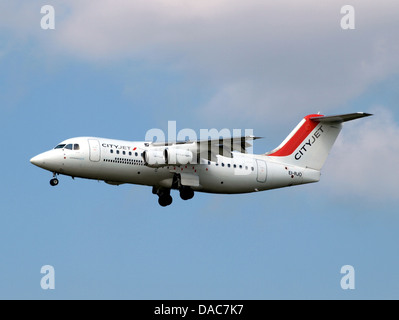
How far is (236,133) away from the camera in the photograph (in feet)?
125

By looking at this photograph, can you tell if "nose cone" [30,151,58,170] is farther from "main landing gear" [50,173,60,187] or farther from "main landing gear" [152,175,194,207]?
"main landing gear" [152,175,194,207]

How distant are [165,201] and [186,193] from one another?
152 centimetres

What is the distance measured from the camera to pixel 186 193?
3869 cm

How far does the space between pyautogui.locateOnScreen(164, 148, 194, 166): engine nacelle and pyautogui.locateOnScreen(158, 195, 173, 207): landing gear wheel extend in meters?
2.71

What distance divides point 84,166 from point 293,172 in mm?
9608

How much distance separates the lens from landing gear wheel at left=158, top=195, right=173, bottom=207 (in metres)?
39.8

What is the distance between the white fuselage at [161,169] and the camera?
36375mm

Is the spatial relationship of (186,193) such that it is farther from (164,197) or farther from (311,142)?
(311,142)

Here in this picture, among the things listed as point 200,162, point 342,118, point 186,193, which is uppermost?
point 342,118

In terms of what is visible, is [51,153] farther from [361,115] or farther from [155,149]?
[361,115]

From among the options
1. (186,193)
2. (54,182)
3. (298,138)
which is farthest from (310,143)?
(54,182)

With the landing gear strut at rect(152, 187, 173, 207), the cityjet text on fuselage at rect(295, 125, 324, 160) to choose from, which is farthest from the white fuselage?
the landing gear strut at rect(152, 187, 173, 207)
